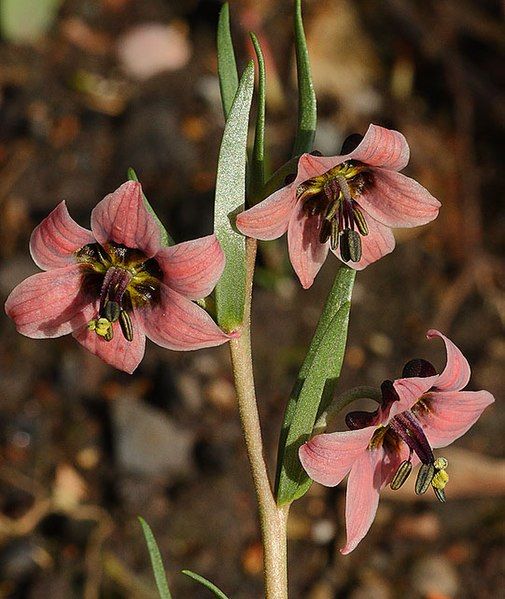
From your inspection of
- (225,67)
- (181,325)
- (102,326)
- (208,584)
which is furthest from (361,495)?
(225,67)

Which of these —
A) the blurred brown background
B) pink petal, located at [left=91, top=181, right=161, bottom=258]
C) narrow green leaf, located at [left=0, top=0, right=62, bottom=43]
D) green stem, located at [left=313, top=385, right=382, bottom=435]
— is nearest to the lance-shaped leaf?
green stem, located at [left=313, top=385, right=382, bottom=435]

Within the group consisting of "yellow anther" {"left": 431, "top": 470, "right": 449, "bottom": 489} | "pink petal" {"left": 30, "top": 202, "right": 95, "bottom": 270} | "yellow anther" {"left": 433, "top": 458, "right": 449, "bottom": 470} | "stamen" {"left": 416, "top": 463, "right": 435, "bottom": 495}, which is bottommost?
"yellow anther" {"left": 431, "top": 470, "right": 449, "bottom": 489}

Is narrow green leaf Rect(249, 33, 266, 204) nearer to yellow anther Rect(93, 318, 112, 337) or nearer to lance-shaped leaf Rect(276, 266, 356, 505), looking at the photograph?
lance-shaped leaf Rect(276, 266, 356, 505)

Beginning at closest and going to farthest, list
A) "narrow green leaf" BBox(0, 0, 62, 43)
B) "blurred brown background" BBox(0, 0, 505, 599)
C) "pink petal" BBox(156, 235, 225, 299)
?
"pink petal" BBox(156, 235, 225, 299)
"blurred brown background" BBox(0, 0, 505, 599)
"narrow green leaf" BBox(0, 0, 62, 43)

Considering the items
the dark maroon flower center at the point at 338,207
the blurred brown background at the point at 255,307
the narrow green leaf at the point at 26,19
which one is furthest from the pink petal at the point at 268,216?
the narrow green leaf at the point at 26,19

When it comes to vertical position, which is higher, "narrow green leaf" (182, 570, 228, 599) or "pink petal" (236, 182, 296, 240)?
"pink petal" (236, 182, 296, 240)

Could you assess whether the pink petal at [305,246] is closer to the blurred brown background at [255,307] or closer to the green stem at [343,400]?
the green stem at [343,400]
